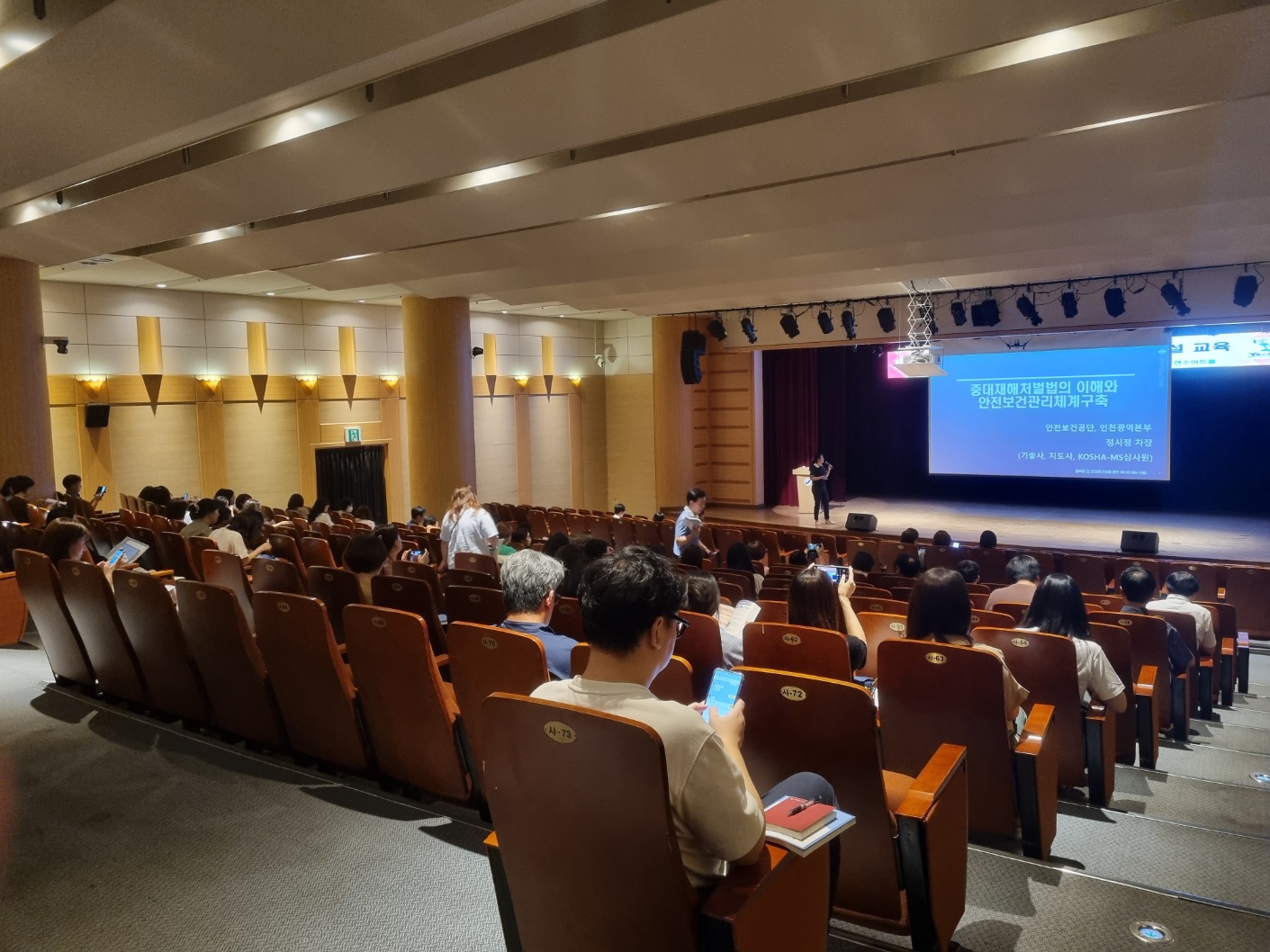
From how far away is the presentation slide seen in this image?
14406mm

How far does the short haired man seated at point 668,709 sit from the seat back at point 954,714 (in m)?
1.04

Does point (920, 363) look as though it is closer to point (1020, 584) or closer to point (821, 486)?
point (821, 486)

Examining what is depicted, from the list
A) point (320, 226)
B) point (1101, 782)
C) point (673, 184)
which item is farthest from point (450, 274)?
point (1101, 782)

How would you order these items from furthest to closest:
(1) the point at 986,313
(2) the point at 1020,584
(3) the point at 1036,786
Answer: (1) the point at 986,313 < (2) the point at 1020,584 < (3) the point at 1036,786

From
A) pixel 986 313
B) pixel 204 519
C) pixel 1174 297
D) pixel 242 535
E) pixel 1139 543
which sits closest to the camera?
pixel 242 535

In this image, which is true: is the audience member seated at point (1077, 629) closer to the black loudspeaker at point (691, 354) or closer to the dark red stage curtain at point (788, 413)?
the black loudspeaker at point (691, 354)

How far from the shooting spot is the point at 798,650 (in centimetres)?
318

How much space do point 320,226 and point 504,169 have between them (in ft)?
8.54

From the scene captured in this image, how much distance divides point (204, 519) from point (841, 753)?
22.1ft

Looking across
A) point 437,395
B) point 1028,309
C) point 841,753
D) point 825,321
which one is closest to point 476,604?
point 841,753

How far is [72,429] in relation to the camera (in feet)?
40.0

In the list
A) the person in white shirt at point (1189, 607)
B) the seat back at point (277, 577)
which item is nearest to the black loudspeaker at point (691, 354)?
the person in white shirt at point (1189, 607)

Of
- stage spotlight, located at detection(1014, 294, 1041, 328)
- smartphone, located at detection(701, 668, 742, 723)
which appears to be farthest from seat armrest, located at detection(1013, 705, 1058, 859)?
stage spotlight, located at detection(1014, 294, 1041, 328)

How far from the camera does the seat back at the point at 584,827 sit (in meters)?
1.60
